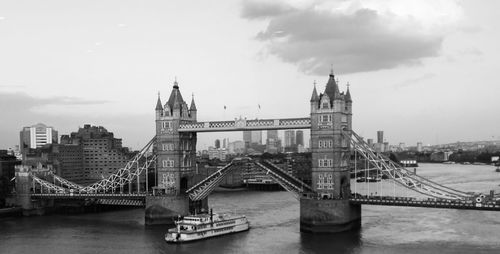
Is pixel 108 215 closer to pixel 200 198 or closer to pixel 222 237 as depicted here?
pixel 200 198

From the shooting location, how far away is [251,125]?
2584 inches

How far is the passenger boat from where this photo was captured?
5675 cm

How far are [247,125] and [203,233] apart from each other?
525 inches

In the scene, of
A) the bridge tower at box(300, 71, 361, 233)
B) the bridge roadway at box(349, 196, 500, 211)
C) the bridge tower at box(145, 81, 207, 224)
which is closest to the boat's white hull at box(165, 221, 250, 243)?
the bridge tower at box(300, 71, 361, 233)

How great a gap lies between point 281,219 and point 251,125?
1209cm

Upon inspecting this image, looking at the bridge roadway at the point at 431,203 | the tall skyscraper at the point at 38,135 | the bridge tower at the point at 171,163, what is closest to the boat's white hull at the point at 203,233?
the bridge tower at the point at 171,163

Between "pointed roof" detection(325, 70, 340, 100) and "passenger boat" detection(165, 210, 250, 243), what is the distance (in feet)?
50.9

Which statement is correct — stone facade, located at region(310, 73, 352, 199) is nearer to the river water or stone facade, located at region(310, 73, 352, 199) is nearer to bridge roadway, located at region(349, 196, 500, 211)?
bridge roadway, located at region(349, 196, 500, 211)

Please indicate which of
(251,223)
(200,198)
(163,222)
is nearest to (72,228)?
(163,222)

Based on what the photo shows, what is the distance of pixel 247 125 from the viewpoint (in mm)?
65875

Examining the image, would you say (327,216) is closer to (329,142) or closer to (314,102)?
(329,142)

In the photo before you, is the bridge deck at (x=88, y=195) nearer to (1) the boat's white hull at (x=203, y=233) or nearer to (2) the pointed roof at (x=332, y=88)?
(1) the boat's white hull at (x=203, y=233)

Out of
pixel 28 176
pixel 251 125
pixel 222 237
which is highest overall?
pixel 251 125

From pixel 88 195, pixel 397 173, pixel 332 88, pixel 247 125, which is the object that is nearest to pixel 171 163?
pixel 247 125
